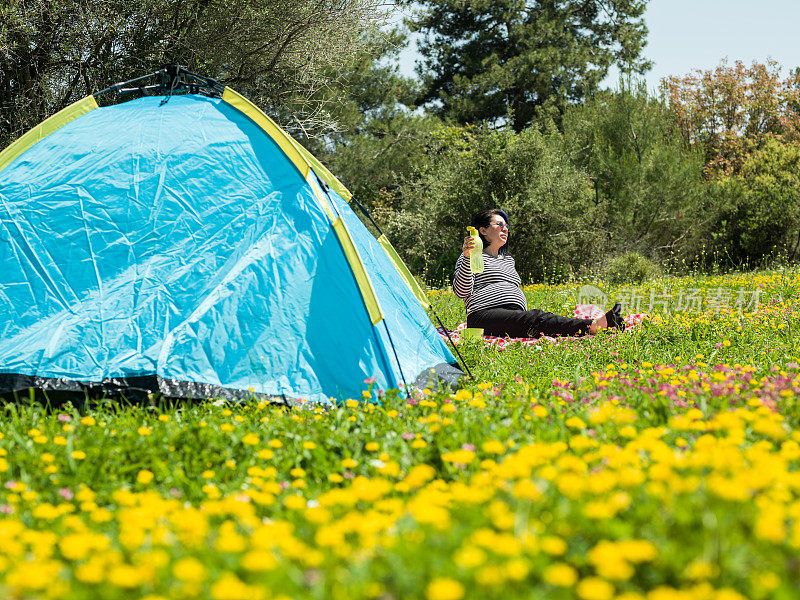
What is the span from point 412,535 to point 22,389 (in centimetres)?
334

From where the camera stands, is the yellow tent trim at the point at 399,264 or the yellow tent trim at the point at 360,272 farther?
the yellow tent trim at the point at 399,264

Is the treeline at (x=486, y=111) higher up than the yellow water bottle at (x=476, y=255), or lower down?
higher up

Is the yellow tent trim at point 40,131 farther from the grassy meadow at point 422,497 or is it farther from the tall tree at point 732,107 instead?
the tall tree at point 732,107

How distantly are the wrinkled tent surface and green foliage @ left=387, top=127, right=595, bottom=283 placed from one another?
10.6 metres

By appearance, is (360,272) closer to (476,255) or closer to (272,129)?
(272,129)

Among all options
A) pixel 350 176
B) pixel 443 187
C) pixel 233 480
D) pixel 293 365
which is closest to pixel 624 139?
pixel 443 187

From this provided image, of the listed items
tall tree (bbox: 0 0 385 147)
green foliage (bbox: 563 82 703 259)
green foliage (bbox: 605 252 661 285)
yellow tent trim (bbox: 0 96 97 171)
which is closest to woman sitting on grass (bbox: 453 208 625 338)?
yellow tent trim (bbox: 0 96 97 171)

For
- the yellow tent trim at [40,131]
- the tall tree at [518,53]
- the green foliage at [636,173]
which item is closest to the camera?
the yellow tent trim at [40,131]

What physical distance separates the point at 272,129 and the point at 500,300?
10.8ft

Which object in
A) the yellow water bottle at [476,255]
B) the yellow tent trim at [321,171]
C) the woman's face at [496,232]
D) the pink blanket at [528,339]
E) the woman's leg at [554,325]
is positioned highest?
the yellow tent trim at [321,171]

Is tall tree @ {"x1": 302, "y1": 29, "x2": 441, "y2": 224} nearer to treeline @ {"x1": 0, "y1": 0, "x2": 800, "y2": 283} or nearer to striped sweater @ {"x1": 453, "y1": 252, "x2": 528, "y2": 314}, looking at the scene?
treeline @ {"x1": 0, "y1": 0, "x2": 800, "y2": 283}

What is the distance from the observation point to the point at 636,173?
16016 millimetres

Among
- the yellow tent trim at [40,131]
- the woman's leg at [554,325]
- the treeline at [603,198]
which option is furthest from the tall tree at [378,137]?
the yellow tent trim at [40,131]

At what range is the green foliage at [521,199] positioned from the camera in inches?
583
